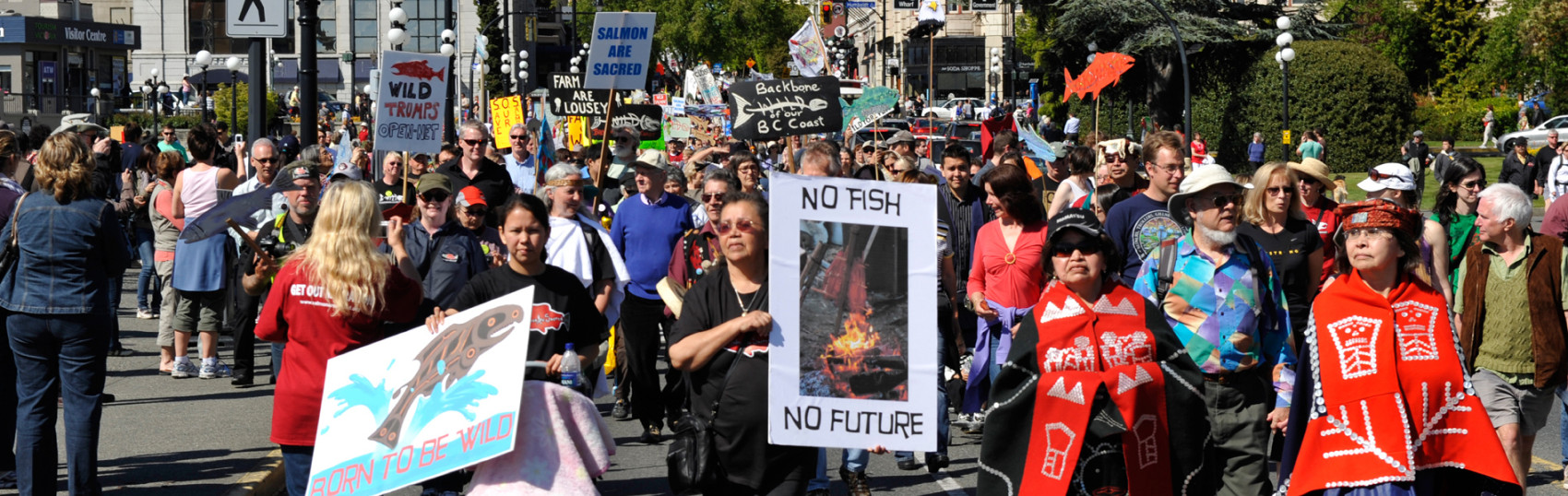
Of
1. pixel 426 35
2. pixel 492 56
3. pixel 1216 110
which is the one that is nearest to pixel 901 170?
pixel 1216 110

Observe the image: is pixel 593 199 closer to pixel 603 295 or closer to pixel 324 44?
pixel 603 295

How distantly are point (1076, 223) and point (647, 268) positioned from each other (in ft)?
14.2

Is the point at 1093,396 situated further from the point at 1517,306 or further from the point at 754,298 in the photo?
the point at 1517,306

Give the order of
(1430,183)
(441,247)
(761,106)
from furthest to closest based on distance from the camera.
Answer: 1. (1430,183)
2. (761,106)
3. (441,247)

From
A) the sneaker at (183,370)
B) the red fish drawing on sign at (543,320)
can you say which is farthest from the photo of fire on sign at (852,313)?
the sneaker at (183,370)

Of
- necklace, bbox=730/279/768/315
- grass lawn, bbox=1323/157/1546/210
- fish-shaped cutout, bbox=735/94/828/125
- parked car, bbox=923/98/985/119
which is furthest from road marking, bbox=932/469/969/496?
parked car, bbox=923/98/985/119

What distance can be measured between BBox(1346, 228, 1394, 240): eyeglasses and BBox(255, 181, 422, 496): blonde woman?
322cm

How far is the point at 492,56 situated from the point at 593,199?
65.2 metres

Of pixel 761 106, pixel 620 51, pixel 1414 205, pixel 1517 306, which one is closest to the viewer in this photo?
pixel 1517 306

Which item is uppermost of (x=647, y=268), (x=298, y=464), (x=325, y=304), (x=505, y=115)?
(x=505, y=115)

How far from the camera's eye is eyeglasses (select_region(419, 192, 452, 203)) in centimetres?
755

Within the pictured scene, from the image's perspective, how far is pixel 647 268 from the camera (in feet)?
30.2

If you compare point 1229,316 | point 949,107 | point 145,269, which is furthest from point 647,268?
point 949,107

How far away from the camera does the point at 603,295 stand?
775cm
